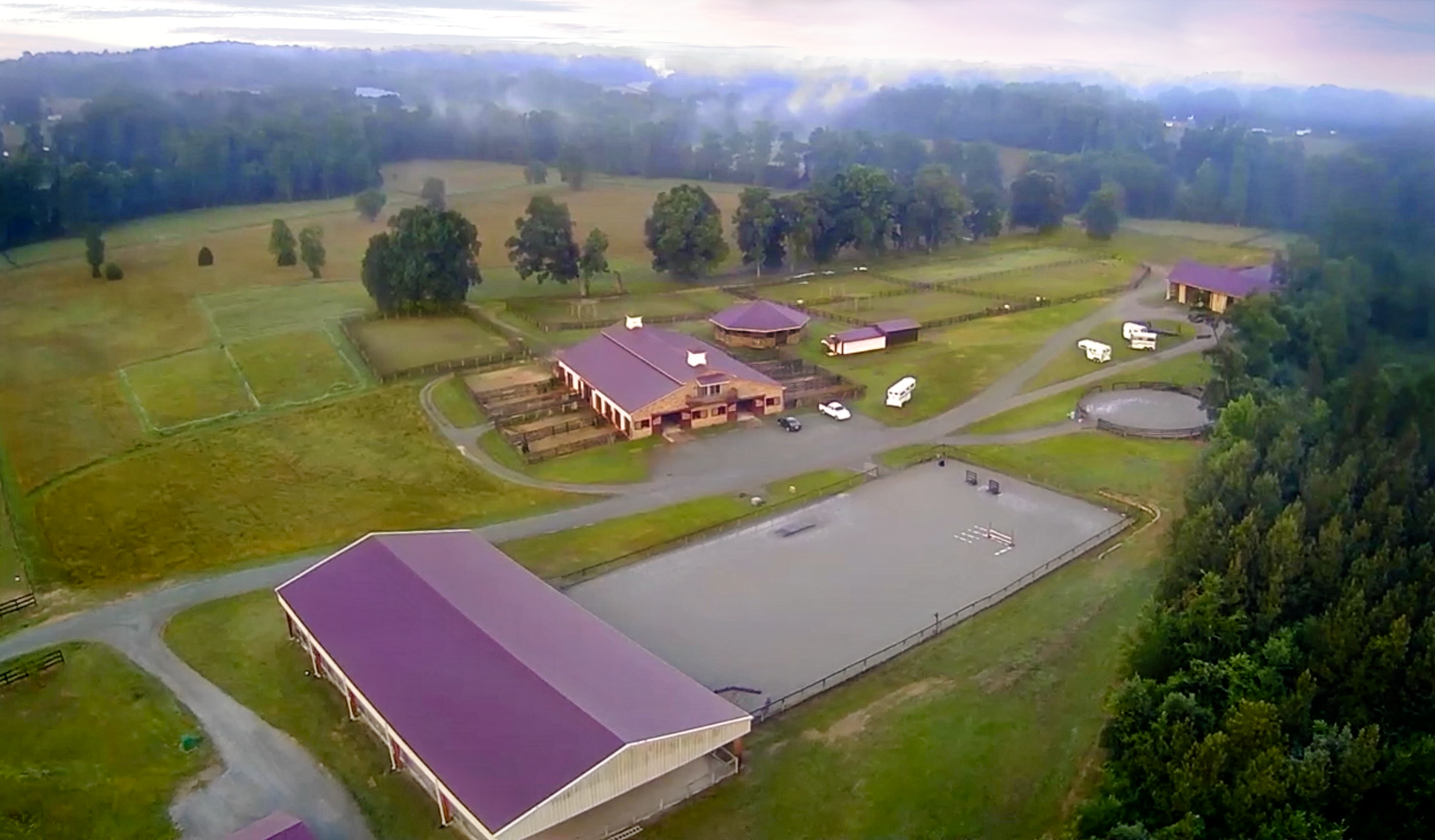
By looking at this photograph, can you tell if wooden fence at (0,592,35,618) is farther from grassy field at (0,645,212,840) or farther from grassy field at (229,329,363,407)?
grassy field at (229,329,363,407)

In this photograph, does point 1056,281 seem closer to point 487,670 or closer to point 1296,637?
point 1296,637

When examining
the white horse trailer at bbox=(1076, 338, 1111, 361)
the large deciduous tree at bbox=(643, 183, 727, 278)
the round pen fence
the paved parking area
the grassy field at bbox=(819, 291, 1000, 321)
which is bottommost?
the paved parking area

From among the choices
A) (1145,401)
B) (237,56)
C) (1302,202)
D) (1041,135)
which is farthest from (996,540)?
(237,56)

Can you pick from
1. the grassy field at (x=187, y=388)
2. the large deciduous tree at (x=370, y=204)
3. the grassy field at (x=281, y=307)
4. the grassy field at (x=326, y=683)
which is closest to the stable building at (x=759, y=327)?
the grassy field at (x=326, y=683)

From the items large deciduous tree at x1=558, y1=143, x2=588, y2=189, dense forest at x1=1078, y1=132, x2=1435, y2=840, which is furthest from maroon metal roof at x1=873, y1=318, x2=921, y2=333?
large deciduous tree at x1=558, y1=143, x2=588, y2=189

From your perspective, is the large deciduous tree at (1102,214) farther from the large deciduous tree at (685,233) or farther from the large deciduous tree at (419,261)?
the large deciduous tree at (419,261)

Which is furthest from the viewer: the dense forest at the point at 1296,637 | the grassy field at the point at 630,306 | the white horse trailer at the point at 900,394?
the grassy field at the point at 630,306
